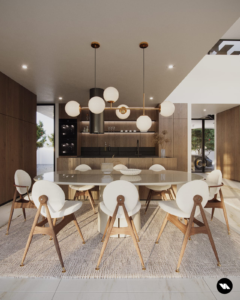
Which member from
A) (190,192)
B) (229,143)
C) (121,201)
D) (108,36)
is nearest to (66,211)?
(121,201)

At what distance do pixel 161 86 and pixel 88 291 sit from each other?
422cm

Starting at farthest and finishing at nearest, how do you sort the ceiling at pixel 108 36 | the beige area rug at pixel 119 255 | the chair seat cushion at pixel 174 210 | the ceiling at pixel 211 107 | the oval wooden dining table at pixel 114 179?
the ceiling at pixel 211 107
the oval wooden dining table at pixel 114 179
the ceiling at pixel 108 36
the chair seat cushion at pixel 174 210
the beige area rug at pixel 119 255

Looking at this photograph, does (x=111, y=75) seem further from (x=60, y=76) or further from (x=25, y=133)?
(x=25, y=133)

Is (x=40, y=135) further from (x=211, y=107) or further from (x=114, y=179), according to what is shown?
(x=211, y=107)

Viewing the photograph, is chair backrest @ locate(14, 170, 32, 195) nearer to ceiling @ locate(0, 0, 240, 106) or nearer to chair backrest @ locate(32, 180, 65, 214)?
chair backrest @ locate(32, 180, 65, 214)

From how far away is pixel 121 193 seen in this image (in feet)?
6.03

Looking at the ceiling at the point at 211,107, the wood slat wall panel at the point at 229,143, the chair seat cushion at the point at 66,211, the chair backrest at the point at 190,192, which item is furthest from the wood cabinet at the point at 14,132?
the wood slat wall panel at the point at 229,143

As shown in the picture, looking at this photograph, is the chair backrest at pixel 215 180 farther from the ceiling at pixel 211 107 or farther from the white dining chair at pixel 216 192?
the ceiling at pixel 211 107

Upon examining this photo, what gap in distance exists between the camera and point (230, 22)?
7.27 feet

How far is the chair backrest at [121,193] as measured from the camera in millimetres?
1824

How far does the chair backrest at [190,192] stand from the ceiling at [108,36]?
6.14ft

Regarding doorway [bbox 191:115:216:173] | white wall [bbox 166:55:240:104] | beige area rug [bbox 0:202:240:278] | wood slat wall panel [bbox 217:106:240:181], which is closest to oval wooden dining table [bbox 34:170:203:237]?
beige area rug [bbox 0:202:240:278]

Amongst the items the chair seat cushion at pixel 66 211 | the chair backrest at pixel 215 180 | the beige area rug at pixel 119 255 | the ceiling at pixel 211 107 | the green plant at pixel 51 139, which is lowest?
the beige area rug at pixel 119 255

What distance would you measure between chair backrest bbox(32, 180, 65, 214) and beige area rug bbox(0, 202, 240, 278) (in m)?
0.56
